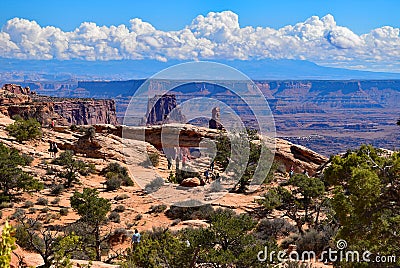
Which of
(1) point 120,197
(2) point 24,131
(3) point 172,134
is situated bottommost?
(1) point 120,197

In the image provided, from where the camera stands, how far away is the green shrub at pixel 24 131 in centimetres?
3112

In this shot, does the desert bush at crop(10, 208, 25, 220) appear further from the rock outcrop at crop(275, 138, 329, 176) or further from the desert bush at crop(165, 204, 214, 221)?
the rock outcrop at crop(275, 138, 329, 176)

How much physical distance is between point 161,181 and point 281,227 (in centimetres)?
1097

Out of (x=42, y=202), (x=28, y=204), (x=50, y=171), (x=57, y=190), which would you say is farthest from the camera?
(x=50, y=171)

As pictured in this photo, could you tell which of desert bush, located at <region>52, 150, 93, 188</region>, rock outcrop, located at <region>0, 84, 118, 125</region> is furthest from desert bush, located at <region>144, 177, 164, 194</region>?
rock outcrop, located at <region>0, 84, 118, 125</region>

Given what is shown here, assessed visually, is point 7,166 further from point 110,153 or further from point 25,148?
point 110,153

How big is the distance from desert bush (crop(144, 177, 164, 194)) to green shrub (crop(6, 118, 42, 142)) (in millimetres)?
11641

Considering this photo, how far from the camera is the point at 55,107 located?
268ft

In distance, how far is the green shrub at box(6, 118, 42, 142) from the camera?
3112cm

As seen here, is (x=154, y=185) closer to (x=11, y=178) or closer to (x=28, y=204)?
(x=28, y=204)

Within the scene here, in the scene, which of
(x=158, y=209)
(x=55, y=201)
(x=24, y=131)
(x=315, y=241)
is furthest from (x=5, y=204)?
(x=315, y=241)

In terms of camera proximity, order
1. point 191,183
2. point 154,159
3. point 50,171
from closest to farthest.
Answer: point 191,183 < point 50,171 < point 154,159

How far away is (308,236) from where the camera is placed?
48.1ft

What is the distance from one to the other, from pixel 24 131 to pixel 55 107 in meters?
53.1
